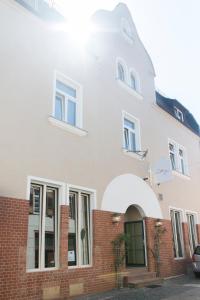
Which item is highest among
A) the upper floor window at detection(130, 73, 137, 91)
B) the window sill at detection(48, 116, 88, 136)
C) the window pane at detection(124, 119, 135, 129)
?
the upper floor window at detection(130, 73, 137, 91)

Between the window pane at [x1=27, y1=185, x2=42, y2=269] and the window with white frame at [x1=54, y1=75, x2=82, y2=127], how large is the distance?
8.11 ft

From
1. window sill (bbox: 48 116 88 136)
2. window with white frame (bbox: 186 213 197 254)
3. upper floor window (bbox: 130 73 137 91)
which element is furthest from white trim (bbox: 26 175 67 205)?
window with white frame (bbox: 186 213 197 254)

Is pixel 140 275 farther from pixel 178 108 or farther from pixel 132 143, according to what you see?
pixel 178 108

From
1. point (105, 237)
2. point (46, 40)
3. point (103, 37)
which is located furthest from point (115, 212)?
point (103, 37)

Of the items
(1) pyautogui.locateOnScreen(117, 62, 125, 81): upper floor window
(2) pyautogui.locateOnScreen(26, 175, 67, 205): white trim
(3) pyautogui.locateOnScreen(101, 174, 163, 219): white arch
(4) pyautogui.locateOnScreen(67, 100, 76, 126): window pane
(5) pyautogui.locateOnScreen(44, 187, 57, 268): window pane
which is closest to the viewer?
(2) pyautogui.locateOnScreen(26, 175, 67, 205): white trim

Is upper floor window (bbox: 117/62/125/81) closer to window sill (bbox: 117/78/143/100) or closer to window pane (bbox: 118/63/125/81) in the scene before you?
window pane (bbox: 118/63/125/81)

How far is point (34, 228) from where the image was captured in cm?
863

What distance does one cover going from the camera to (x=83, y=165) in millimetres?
10430

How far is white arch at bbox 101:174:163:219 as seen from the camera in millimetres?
11273

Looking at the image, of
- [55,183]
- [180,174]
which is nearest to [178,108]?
[180,174]

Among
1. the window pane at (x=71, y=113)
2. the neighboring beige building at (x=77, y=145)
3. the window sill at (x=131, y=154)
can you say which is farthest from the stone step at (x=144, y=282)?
the window pane at (x=71, y=113)

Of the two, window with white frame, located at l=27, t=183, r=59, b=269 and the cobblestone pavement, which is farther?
the cobblestone pavement

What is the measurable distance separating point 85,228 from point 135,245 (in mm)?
3804

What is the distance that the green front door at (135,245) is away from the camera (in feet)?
42.3
